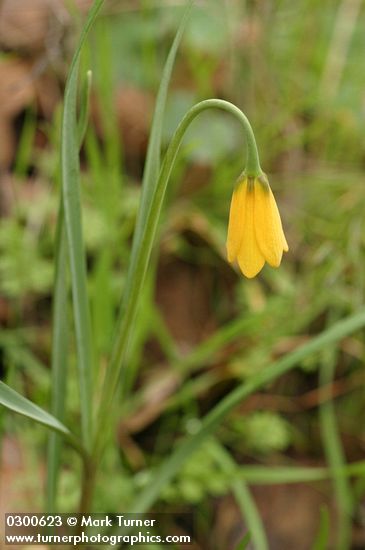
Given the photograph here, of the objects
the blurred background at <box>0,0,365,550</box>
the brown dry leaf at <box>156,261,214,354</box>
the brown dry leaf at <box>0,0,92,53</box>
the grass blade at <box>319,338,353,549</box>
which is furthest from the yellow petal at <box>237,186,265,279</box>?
the brown dry leaf at <box>0,0,92,53</box>

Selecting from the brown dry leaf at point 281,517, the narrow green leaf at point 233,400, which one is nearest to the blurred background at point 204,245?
the brown dry leaf at point 281,517

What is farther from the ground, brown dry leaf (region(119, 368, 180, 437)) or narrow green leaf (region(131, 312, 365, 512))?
brown dry leaf (region(119, 368, 180, 437))

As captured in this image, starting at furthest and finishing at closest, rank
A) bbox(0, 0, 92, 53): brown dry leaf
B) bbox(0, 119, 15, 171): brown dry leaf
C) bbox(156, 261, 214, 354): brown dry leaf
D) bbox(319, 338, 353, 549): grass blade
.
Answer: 1. bbox(0, 0, 92, 53): brown dry leaf
2. bbox(0, 119, 15, 171): brown dry leaf
3. bbox(156, 261, 214, 354): brown dry leaf
4. bbox(319, 338, 353, 549): grass blade

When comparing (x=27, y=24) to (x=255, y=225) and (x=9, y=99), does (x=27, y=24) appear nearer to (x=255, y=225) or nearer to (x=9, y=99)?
(x=9, y=99)

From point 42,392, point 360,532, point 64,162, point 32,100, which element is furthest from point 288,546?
point 32,100

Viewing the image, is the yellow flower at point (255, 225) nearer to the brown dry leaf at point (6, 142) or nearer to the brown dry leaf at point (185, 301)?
the brown dry leaf at point (185, 301)

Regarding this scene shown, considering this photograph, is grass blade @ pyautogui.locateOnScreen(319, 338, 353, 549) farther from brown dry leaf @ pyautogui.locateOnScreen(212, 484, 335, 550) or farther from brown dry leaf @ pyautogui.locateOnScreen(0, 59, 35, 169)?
brown dry leaf @ pyautogui.locateOnScreen(0, 59, 35, 169)

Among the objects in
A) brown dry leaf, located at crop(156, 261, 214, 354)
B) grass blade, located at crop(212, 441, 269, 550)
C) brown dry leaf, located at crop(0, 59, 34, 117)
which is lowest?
grass blade, located at crop(212, 441, 269, 550)
